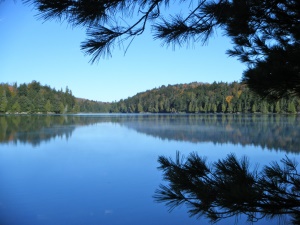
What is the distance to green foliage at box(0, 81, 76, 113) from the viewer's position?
61.4 metres

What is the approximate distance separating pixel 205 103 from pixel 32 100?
1848 inches

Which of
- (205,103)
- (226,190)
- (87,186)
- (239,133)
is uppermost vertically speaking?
(205,103)

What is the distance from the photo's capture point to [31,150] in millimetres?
9992

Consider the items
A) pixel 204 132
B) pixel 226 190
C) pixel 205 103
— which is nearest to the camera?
pixel 226 190

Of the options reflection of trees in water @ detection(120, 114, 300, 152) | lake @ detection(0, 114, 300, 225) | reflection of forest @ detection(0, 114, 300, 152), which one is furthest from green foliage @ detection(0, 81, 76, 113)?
lake @ detection(0, 114, 300, 225)

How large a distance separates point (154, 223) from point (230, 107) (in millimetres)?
72781

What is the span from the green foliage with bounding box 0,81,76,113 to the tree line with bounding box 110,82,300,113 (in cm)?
3313

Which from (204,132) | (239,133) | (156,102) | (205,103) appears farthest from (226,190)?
(156,102)

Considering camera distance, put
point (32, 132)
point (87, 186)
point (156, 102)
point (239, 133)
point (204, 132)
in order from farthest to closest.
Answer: point (156, 102), point (32, 132), point (204, 132), point (239, 133), point (87, 186)

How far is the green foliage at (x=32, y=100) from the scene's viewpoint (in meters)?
61.4

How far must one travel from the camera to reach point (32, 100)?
68.1m

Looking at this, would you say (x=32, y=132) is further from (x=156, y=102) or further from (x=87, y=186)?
(x=156, y=102)

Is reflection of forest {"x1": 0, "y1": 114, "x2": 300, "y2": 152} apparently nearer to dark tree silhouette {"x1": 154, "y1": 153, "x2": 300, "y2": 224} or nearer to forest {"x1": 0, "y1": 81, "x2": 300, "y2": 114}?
dark tree silhouette {"x1": 154, "y1": 153, "x2": 300, "y2": 224}

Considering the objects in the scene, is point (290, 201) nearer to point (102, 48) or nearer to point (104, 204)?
point (102, 48)
